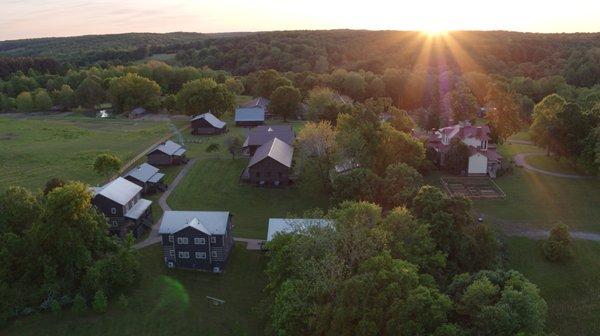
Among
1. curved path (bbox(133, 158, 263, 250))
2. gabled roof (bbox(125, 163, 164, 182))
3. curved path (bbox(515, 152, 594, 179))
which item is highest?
gabled roof (bbox(125, 163, 164, 182))

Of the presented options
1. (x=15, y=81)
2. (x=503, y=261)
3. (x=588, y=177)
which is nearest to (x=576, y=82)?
(x=588, y=177)

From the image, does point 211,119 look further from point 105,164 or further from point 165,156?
point 105,164

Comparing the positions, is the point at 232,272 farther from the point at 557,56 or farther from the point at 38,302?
the point at 557,56

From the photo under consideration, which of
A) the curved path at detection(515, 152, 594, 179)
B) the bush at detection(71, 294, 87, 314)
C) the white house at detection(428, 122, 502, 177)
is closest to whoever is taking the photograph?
the bush at detection(71, 294, 87, 314)

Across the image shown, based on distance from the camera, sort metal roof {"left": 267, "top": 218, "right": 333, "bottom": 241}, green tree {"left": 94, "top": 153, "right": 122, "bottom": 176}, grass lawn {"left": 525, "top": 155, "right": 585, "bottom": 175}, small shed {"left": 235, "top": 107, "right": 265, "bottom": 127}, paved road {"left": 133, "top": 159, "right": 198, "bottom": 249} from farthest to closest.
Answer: small shed {"left": 235, "top": 107, "right": 265, "bottom": 127} → grass lawn {"left": 525, "top": 155, "right": 585, "bottom": 175} → green tree {"left": 94, "top": 153, "right": 122, "bottom": 176} → paved road {"left": 133, "top": 159, "right": 198, "bottom": 249} → metal roof {"left": 267, "top": 218, "right": 333, "bottom": 241}

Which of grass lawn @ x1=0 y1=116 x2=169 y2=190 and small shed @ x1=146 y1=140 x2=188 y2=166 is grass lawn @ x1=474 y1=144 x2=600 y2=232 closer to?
small shed @ x1=146 y1=140 x2=188 y2=166

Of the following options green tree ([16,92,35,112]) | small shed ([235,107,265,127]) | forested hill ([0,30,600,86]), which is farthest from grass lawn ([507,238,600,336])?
green tree ([16,92,35,112])

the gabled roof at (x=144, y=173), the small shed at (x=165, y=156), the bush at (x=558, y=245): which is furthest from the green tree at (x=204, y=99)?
the bush at (x=558, y=245)
